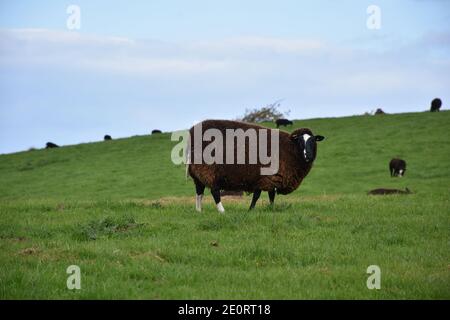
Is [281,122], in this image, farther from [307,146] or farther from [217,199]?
[217,199]

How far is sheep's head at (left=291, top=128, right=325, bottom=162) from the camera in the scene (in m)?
16.3

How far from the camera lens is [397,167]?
39.7 m

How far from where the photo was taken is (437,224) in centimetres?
1385

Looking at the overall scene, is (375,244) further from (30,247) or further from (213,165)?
(30,247)

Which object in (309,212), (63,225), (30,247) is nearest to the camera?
(30,247)

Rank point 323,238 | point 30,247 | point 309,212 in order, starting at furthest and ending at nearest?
point 309,212, point 323,238, point 30,247

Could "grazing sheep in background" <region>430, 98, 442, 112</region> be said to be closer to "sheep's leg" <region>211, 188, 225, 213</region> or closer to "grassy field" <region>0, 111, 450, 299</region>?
"grassy field" <region>0, 111, 450, 299</region>

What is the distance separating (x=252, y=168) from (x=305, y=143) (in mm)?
1699

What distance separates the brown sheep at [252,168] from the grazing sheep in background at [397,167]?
24.5m

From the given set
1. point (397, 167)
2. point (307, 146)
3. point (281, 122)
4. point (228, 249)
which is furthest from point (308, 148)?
point (281, 122)

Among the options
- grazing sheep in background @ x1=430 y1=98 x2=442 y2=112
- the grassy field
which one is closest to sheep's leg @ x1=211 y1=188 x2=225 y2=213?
the grassy field
